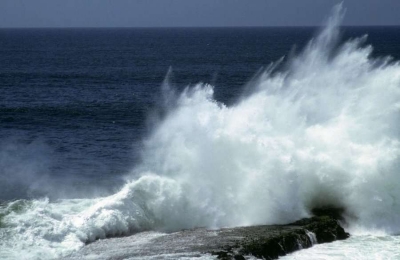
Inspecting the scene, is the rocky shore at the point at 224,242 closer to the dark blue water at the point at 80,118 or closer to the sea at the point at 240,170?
the sea at the point at 240,170

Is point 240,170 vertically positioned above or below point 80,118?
below

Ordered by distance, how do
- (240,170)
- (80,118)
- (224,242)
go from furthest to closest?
(80,118)
(240,170)
(224,242)

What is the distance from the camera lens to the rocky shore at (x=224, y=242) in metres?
22.2

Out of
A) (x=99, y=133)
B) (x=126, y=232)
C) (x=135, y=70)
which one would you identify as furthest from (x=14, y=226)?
(x=135, y=70)

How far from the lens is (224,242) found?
2303 cm

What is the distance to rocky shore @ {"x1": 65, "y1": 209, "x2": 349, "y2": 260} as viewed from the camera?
72.7 feet

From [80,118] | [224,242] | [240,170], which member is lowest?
[224,242]

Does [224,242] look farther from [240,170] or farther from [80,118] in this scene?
[80,118]

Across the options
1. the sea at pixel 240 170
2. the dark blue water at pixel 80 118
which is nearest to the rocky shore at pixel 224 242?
the sea at pixel 240 170

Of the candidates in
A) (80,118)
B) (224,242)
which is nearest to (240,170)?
(224,242)

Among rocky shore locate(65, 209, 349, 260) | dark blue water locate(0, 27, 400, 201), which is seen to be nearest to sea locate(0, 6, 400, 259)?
dark blue water locate(0, 27, 400, 201)

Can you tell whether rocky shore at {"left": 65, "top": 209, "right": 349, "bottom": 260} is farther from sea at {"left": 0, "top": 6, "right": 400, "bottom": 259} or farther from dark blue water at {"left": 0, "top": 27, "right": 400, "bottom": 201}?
dark blue water at {"left": 0, "top": 27, "right": 400, "bottom": 201}

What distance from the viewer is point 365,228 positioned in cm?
2642

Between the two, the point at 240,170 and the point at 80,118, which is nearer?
the point at 240,170
